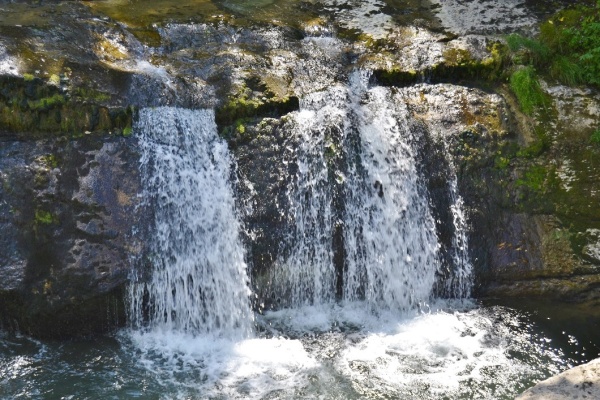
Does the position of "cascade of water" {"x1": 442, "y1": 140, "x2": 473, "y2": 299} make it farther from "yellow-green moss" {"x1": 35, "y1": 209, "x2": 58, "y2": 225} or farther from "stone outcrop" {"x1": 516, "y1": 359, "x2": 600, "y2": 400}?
"yellow-green moss" {"x1": 35, "y1": 209, "x2": 58, "y2": 225}

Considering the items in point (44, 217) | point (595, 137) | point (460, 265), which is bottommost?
point (460, 265)

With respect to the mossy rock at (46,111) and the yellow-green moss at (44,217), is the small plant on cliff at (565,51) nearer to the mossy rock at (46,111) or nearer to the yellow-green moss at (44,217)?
the mossy rock at (46,111)

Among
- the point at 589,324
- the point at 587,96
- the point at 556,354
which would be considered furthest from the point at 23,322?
the point at 587,96

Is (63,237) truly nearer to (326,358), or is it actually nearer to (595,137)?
(326,358)

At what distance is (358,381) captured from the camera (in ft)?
17.7

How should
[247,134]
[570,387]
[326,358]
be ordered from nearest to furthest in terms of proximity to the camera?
[570,387] → [326,358] → [247,134]

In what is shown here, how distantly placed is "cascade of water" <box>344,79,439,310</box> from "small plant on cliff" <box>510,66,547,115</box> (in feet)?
4.52

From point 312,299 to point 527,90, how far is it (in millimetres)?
3235

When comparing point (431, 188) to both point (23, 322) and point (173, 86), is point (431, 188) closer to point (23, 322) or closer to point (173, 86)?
point (173, 86)

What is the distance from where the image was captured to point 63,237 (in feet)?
19.1

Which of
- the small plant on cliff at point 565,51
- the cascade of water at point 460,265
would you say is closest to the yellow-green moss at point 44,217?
the cascade of water at point 460,265

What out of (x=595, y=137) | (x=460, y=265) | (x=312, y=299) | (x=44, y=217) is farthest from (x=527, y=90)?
(x=44, y=217)

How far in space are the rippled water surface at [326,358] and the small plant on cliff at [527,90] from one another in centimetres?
217

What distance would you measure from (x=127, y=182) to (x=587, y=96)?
491 cm
